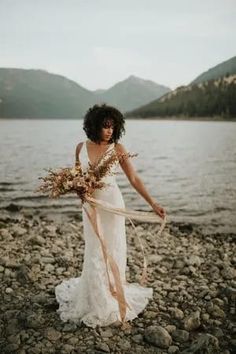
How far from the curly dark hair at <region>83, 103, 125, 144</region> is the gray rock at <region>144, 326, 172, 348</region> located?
306 centimetres

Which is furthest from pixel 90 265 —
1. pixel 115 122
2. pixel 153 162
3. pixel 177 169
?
pixel 153 162

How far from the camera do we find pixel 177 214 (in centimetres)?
1950

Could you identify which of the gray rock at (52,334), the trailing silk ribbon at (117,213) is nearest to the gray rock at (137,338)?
the trailing silk ribbon at (117,213)

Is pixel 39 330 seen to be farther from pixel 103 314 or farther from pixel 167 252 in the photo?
pixel 167 252

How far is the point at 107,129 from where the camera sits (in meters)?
6.21

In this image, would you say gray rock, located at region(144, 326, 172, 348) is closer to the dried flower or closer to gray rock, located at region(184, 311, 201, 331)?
gray rock, located at region(184, 311, 201, 331)

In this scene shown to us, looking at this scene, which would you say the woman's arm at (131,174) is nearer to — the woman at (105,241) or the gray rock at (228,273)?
the woman at (105,241)

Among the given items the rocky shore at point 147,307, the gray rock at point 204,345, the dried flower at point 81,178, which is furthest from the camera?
the rocky shore at point 147,307

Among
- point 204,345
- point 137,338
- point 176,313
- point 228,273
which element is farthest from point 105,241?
point 228,273

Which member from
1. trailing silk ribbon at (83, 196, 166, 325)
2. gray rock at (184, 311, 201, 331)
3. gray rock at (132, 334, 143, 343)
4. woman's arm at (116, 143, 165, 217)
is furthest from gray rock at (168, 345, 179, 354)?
woman's arm at (116, 143, 165, 217)

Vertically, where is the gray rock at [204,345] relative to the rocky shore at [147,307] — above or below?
above

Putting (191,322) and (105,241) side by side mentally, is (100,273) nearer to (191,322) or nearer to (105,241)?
(105,241)

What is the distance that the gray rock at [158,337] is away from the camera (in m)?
6.09

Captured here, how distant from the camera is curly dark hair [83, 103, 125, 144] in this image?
6.20 m
